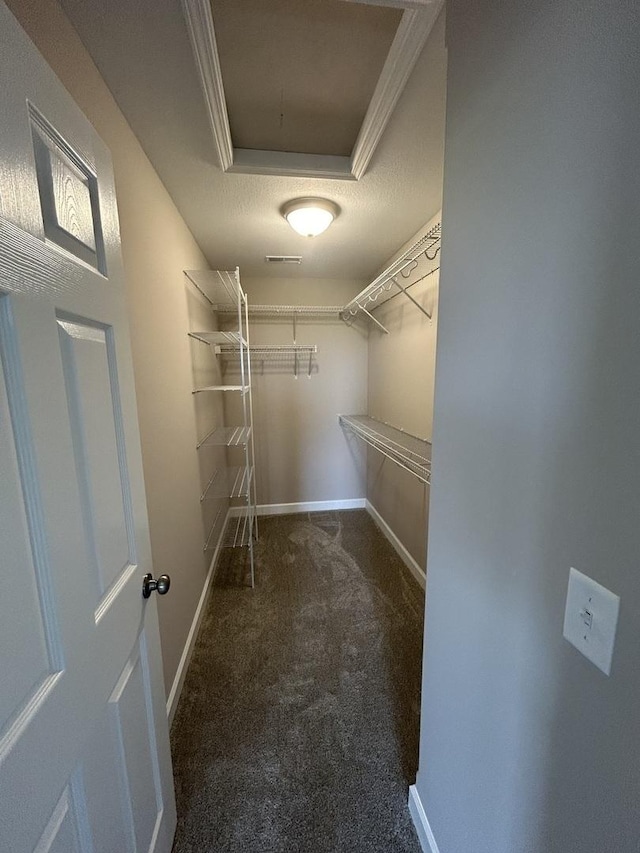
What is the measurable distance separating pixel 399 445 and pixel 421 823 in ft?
5.14

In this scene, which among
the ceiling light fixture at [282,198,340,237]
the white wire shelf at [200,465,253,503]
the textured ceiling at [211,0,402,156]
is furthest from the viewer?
the white wire shelf at [200,465,253,503]

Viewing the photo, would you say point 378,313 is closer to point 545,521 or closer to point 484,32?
point 484,32

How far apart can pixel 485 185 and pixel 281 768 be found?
1934 mm

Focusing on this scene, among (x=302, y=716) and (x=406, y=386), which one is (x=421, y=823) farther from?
(x=406, y=386)

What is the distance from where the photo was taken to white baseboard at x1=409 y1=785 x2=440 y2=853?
1004mm

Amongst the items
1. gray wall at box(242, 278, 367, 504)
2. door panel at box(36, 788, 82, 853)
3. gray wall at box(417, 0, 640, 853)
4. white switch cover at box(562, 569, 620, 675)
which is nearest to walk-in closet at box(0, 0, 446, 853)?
door panel at box(36, 788, 82, 853)

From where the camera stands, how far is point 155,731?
95cm

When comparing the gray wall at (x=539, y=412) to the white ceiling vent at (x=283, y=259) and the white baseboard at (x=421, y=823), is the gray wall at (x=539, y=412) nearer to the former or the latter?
the white baseboard at (x=421, y=823)

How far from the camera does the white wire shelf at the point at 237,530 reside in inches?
113

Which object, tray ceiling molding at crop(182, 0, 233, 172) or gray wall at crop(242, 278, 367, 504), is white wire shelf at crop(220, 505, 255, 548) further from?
tray ceiling molding at crop(182, 0, 233, 172)

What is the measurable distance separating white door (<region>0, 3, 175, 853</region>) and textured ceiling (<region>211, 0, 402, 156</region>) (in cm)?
68

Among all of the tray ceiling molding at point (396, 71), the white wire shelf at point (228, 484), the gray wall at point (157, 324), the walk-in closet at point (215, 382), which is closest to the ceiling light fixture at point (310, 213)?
the walk-in closet at point (215, 382)

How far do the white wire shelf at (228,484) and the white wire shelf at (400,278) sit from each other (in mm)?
1538

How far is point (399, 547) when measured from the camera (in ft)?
8.84
